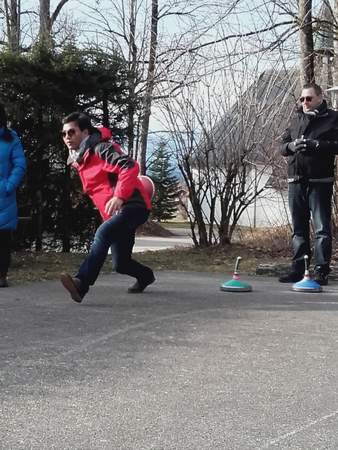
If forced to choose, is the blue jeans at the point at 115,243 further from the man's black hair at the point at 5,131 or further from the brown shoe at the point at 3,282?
the man's black hair at the point at 5,131

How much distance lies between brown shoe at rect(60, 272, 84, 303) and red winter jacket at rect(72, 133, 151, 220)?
2.11 feet

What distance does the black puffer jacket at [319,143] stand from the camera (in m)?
7.27

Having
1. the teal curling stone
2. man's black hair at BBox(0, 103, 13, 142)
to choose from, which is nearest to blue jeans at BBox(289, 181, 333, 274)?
the teal curling stone

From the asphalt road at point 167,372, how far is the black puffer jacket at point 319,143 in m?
1.49

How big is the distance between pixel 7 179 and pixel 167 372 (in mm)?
3746

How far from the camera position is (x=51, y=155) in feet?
32.6

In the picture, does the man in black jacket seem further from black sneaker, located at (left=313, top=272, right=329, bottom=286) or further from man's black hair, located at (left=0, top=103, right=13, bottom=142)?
man's black hair, located at (left=0, top=103, right=13, bottom=142)

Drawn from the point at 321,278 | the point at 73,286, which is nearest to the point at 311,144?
the point at 321,278

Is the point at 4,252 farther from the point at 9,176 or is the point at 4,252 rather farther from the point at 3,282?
the point at 9,176

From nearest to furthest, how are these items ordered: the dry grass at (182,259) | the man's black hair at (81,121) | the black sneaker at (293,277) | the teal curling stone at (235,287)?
the man's black hair at (81,121)
the teal curling stone at (235,287)
the black sneaker at (293,277)
the dry grass at (182,259)

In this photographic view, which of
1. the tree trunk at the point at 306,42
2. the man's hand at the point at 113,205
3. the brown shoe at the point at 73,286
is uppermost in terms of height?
the tree trunk at the point at 306,42

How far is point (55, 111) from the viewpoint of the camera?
9750 millimetres

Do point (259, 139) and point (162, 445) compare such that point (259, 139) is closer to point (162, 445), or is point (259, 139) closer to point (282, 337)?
point (282, 337)

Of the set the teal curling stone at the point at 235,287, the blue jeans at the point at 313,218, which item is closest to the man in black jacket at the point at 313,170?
the blue jeans at the point at 313,218
